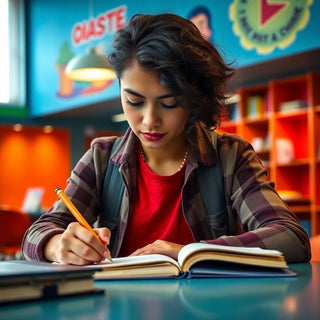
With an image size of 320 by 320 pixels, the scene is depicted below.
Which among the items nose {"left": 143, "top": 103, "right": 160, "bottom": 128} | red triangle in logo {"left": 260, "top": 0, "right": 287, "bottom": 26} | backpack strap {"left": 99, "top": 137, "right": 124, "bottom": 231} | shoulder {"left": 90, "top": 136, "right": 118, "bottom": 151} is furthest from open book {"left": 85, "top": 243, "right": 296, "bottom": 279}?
red triangle in logo {"left": 260, "top": 0, "right": 287, "bottom": 26}

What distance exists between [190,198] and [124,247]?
23 centimetres

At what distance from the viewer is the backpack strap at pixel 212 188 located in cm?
163

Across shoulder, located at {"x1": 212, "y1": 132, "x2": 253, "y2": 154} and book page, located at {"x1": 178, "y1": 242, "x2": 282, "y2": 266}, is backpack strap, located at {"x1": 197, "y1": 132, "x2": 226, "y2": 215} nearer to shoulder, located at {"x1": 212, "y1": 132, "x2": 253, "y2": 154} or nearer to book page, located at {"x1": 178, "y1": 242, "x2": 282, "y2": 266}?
shoulder, located at {"x1": 212, "y1": 132, "x2": 253, "y2": 154}

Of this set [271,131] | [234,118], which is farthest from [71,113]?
[271,131]

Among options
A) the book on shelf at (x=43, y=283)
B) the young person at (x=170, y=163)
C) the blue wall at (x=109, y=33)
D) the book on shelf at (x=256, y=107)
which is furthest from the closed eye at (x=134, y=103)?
the book on shelf at (x=256, y=107)

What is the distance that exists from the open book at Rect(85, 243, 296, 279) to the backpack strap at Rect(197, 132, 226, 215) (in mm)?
518

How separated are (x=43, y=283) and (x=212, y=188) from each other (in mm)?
871

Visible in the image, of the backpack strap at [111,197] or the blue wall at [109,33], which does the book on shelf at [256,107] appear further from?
the backpack strap at [111,197]

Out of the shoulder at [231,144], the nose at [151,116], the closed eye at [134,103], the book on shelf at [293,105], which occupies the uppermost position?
the book on shelf at [293,105]

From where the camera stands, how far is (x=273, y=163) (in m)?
6.55

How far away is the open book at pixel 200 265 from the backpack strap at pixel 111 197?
569 mm

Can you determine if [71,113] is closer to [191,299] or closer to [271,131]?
[271,131]

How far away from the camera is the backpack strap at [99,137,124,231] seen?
5.51ft

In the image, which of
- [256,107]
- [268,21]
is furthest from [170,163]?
[256,107]
